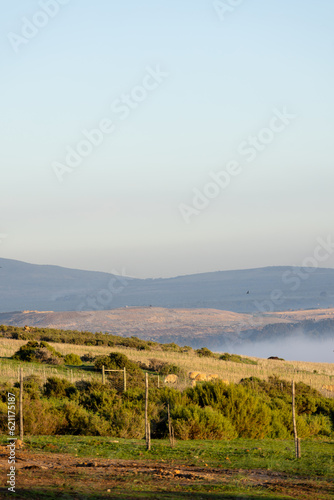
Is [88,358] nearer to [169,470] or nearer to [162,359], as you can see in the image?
[162,359]

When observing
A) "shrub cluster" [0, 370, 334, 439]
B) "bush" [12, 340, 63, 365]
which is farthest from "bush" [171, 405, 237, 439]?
"bush" [12, 340, 63, 365]

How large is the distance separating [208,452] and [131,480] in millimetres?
4041

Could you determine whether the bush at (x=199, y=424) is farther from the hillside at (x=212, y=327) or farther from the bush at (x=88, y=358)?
the hillside at (x=212, y=327)

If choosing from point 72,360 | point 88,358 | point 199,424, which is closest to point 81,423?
point 199,424

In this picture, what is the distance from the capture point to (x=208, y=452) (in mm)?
15023

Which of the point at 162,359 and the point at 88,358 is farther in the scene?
the point at 162,359

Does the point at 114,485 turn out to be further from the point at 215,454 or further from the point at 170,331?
the point at 170,331

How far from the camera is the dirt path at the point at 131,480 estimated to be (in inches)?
400

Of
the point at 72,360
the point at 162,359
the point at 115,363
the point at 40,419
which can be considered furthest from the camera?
the point at 162,359

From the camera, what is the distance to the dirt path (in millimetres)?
10172

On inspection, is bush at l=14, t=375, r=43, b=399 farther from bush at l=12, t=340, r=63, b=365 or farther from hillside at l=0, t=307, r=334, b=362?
hillside at l=0, t=307, r=334, b=362

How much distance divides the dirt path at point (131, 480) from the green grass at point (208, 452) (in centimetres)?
67

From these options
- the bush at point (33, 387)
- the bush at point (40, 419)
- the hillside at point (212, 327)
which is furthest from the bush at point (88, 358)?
the hillside at point (212, 327)

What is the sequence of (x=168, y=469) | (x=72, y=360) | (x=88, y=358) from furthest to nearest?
(x=88, y=358) → (x=72, y=360) → (x=168, y=469)
